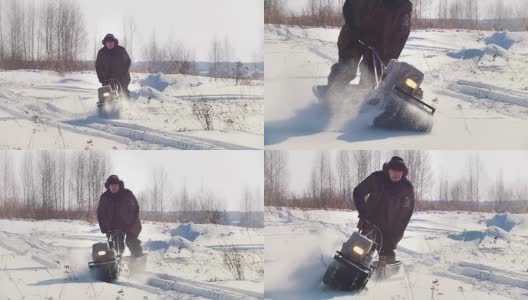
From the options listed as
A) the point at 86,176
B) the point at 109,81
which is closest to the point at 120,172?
the point at 86,176

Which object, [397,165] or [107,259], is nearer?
[397,165]

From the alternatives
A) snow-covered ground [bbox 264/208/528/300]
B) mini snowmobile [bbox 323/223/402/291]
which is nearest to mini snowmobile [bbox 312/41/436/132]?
snow-covered ground [bbox 264/208/528/300]

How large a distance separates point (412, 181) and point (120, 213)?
11.3 ft

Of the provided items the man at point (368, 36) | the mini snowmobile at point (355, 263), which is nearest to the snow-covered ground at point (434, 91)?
the man at point (368, 36)

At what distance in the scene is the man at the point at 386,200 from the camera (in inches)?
350

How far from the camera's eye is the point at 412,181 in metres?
10.0

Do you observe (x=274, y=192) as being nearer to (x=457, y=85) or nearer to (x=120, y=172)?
(x=120, y=172)

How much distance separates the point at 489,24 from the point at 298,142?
192 inches

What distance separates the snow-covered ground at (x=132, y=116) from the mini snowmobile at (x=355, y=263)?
230 centimetres

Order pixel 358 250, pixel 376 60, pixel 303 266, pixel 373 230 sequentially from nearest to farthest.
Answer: pixel 358 250 → pixel 373 230 → pixel 303 266 → pixel 376 60

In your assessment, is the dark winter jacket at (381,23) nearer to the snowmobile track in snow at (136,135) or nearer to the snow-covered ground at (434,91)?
the snow-covered ground at (434,91)

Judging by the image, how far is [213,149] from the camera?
10672 millimetres

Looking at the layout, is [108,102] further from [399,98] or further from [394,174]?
[394,174]

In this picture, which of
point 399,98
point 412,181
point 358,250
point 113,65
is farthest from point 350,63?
point 113,65
